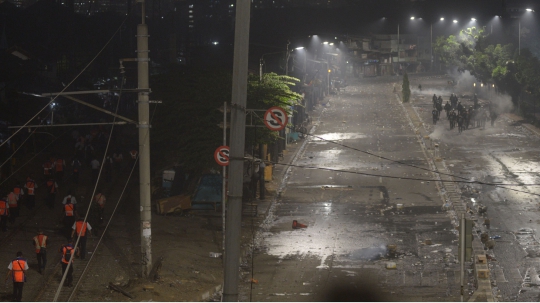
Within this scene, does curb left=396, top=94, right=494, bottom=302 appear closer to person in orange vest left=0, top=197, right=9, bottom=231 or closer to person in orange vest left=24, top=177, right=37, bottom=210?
person in orange vest left=0, top=197, right=9, bottom=231

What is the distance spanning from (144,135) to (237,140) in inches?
404

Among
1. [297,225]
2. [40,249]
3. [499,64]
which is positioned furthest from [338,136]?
[40,249]

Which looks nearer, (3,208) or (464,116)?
(3,208)

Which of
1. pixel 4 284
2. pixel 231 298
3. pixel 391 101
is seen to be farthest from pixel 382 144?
pixel 231 298

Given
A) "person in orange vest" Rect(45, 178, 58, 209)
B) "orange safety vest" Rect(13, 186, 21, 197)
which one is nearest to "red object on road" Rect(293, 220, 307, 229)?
"person in orange vest" Rect(45, 178, 58, 209)

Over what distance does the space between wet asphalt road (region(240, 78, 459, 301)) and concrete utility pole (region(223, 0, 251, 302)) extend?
1018 cm

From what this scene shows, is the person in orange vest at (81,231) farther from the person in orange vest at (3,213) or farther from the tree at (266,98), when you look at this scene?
the tree at (266,98)

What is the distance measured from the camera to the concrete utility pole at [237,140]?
8844 mm

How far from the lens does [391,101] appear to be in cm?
7181

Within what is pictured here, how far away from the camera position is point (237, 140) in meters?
8.94

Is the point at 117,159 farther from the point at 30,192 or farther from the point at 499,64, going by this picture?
the point at 499,64

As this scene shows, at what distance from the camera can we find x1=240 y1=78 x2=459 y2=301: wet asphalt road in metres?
20.1

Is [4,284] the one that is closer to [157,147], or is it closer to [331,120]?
[157,147]

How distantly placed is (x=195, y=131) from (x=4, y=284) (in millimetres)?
14671
